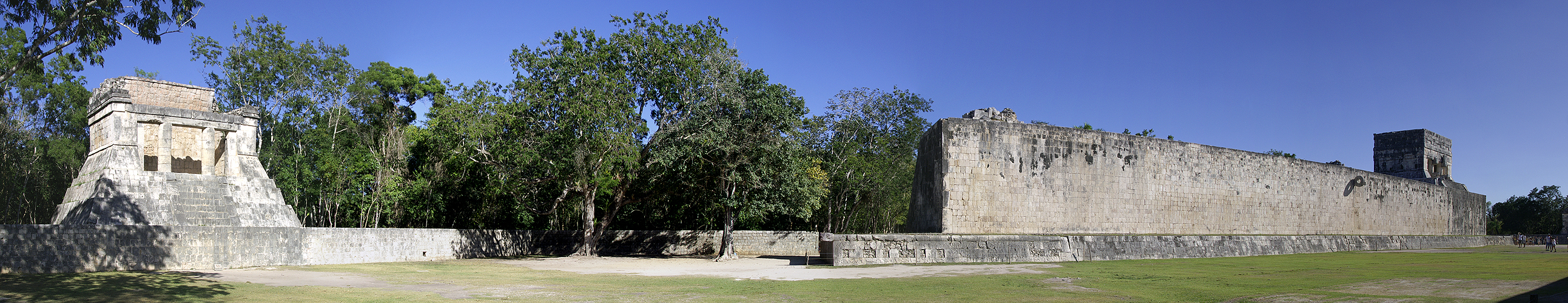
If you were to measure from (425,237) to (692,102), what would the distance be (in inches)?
302

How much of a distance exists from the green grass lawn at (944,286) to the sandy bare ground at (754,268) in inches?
29.4

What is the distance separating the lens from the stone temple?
18.0 meters

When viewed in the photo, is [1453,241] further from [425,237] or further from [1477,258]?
[425,237]

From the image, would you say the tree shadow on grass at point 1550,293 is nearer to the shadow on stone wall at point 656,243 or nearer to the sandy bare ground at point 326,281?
the sandy bare ground at point 326,281

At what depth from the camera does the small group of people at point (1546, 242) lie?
904 inches

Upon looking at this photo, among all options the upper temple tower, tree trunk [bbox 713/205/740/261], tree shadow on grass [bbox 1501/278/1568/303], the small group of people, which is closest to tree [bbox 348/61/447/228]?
tree trunk [bbox 713/205/740/261]

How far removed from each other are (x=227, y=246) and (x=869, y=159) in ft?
73.9

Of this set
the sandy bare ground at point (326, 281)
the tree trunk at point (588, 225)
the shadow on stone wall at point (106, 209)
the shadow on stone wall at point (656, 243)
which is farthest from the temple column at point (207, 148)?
the shadow on stone wall at point (656, 243)

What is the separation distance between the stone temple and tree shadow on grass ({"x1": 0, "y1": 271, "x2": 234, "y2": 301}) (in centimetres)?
561

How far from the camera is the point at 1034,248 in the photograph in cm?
1669

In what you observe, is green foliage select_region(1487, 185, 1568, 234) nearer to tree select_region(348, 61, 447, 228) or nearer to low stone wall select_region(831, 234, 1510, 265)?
low stone wall select_region(831, 234, 1510, 265)

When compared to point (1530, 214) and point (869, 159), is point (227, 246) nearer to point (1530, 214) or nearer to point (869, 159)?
point (869, 159)

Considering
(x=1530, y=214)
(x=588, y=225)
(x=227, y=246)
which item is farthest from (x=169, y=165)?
(x=1530, y=214)

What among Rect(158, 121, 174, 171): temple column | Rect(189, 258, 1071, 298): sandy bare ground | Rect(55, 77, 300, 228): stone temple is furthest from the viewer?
Rect(158, 121, 174, 171): temple column
